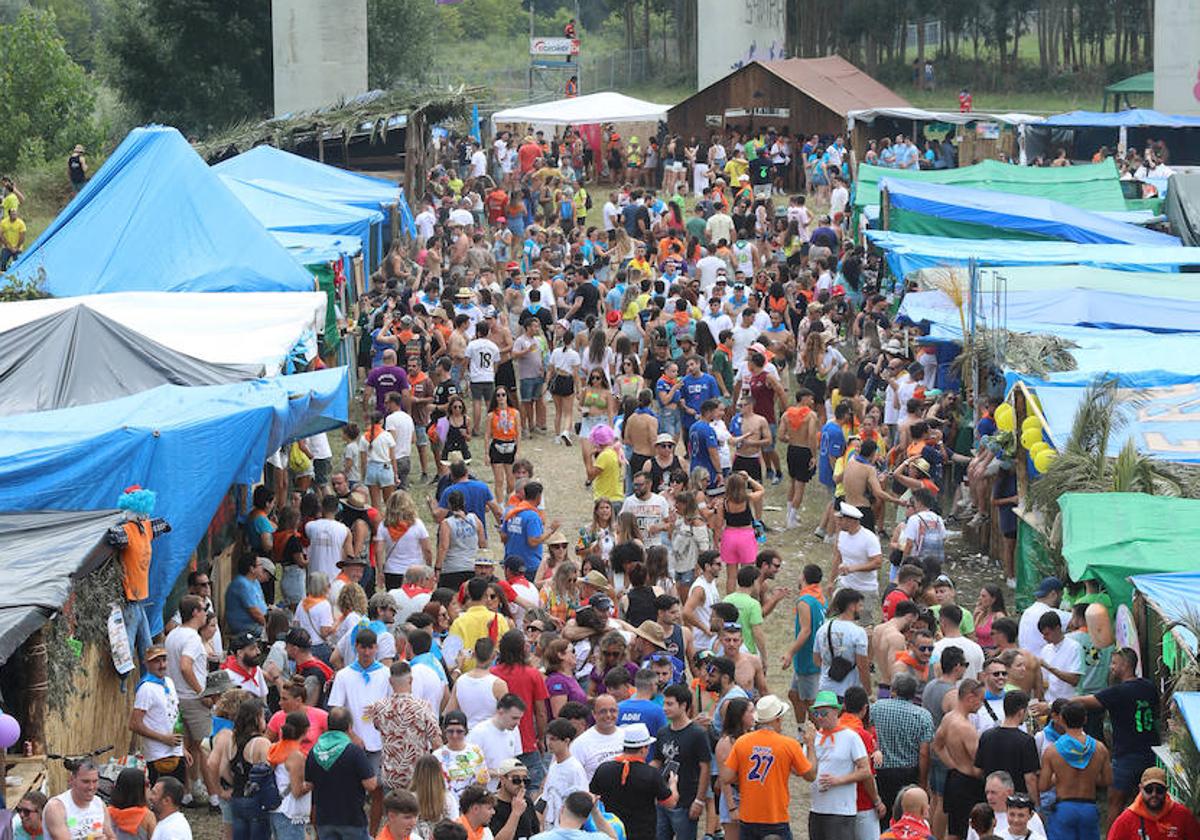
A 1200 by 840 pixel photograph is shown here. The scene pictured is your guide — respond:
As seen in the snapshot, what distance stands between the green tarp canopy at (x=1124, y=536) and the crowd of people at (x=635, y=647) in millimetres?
280

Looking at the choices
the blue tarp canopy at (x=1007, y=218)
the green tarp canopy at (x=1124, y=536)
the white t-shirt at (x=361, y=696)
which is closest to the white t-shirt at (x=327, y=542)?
the white t-shirt at (x=361, y=696)

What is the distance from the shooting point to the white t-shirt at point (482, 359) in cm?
1866

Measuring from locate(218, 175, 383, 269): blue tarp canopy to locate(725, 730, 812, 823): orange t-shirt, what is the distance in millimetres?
14491

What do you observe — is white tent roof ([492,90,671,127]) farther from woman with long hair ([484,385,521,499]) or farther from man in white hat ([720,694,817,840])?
man in white hat ([720,694,817,840])

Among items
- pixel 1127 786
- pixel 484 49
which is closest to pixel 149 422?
pixel 1127 786

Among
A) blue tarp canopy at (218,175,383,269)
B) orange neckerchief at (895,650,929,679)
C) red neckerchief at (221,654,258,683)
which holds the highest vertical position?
blue tarp canopy at (218,175,383,269)

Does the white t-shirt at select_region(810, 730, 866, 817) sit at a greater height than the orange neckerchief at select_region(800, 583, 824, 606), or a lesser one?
lesser

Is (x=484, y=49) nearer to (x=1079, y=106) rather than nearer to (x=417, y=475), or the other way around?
(x=1079, y=106)

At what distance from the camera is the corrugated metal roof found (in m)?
40.3

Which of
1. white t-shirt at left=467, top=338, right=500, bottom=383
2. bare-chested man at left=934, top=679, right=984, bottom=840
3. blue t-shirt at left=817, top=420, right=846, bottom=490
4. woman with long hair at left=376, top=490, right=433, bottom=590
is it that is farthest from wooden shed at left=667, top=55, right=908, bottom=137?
bare-chested man at left=934, top=679, right=984, bottom=840

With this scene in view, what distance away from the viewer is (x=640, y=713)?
954cm

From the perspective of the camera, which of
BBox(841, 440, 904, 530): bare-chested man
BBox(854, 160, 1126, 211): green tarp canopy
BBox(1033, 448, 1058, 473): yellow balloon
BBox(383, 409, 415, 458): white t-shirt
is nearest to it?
BBox(1033, 448, 1058, 473): yellow balloon

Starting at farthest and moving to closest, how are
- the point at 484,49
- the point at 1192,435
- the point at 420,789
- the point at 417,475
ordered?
1. the point at 484,49
2. the point at 417,475
3. the point at 1192,435
4. the point at 420,789

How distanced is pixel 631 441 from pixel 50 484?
19.1 feet
